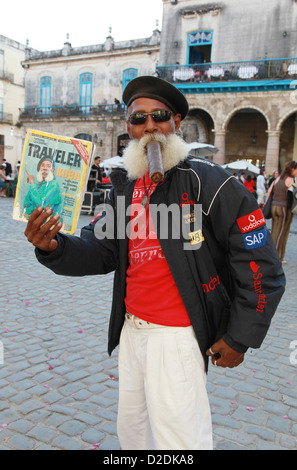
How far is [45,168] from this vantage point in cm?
174

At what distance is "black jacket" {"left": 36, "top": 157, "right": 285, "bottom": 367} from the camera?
168 cm

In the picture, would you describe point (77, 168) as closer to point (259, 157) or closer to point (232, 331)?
point (232, 331)

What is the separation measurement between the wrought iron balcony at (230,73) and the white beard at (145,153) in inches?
796

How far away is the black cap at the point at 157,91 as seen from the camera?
6.43 feet

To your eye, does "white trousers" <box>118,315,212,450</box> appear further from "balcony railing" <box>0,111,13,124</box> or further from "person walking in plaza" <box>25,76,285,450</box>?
"balcony railing" <box>0,111,13,124</box>

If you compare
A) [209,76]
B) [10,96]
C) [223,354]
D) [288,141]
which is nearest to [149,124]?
[223,354]

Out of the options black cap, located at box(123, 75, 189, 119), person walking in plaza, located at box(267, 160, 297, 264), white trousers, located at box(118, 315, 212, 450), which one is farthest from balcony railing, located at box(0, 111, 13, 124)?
white trousers, located at box(118, 315, 212, 450)

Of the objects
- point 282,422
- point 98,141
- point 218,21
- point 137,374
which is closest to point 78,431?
point 137,374

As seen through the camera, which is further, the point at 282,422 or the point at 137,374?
the point at 282,422

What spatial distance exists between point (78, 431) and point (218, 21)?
24.6 metres

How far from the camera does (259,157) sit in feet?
81.3

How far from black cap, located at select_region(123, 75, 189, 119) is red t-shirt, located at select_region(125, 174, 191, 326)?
1.32ft

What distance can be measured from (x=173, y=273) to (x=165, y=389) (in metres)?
0.49

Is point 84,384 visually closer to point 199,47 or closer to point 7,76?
point 199,47
